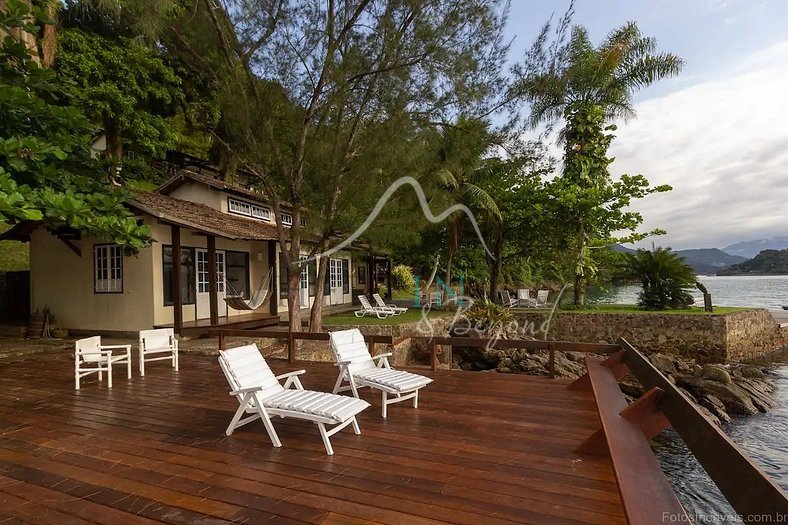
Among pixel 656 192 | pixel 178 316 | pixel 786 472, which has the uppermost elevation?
pixel 656 192

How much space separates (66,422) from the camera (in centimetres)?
432

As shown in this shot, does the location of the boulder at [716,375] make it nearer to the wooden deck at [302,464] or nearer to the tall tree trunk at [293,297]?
the wooden deck at [302,464]

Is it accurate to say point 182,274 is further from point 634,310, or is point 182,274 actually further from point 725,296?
point 725,296

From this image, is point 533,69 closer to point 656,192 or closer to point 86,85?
point 656,192

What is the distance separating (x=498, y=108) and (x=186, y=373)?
699 centimetres

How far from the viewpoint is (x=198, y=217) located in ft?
37.5

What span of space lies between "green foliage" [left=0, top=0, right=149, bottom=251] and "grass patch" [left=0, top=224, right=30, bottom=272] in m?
18.1

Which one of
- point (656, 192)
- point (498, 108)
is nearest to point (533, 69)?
point (498, 108)

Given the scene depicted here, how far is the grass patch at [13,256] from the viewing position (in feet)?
61.9

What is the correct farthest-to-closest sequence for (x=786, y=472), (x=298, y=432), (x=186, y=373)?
(x=186, y=373), (x=786, y=472), (x=298, y=432)

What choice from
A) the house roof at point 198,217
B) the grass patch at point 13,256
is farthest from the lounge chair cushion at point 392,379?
the grass patch at point 13,256

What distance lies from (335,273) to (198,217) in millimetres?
7921

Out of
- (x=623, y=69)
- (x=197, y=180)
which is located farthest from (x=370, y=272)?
(x=623, y=69)

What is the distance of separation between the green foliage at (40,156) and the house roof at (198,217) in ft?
12.9
